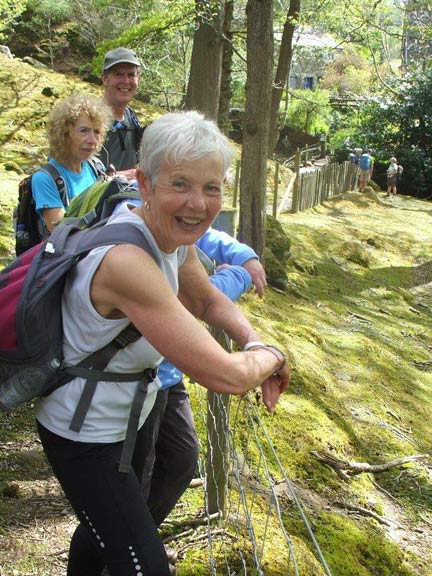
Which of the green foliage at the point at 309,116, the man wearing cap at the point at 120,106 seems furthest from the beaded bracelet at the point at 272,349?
the green foliage at the point at 309,116

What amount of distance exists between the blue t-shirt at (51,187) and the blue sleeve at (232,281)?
0.99 meters

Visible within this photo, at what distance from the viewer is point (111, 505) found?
1.83 metres

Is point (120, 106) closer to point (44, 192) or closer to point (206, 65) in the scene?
point (44, 192)

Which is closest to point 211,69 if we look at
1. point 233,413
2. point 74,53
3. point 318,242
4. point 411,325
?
point 318,242

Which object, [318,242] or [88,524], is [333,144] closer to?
[318,242]

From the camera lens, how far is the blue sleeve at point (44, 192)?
3064mm

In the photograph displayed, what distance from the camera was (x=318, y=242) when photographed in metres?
13.6

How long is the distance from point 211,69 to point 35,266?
9.77 m

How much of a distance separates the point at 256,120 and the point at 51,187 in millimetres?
4317

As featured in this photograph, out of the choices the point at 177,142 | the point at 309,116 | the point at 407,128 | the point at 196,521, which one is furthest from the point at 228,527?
the point at 309,116

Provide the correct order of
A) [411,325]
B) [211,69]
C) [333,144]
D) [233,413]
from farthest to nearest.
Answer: [333,144]
[211,69]
[411,325]
[233,413]

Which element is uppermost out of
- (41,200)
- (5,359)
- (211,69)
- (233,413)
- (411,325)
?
(211,69)

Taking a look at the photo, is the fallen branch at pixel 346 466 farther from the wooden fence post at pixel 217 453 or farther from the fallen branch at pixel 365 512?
the wooden fence post at pixel 217 453

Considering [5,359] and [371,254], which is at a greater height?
[5,359]
